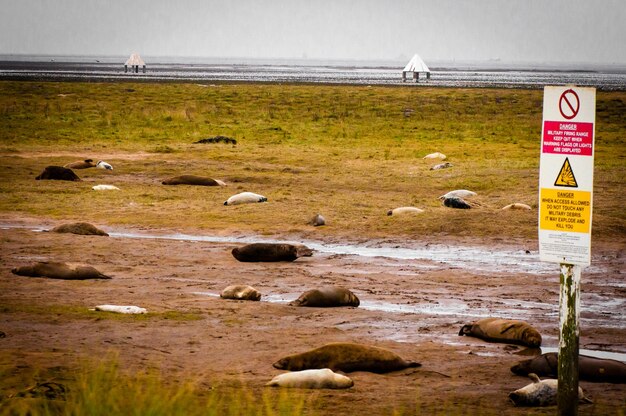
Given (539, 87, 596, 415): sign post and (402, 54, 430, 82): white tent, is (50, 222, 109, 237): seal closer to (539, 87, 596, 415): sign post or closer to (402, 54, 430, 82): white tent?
(539, 87, 596, 415): sign post

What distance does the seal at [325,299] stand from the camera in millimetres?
12555

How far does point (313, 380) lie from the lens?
8859 mm

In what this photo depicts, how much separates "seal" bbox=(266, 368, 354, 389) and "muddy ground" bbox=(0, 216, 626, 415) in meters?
0.15

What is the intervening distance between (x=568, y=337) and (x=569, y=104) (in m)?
1.46

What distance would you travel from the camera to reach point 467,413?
26.3ft

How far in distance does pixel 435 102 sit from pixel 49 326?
46.1 metres

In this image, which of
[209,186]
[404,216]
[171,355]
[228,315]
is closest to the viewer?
[171,355]

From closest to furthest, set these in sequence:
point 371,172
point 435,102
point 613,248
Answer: point 613,248, point 371,172, point 435,102

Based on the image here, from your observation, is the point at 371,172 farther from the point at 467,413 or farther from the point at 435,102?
the point at 435,102

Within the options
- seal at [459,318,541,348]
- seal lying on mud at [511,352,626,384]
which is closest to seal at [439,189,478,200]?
seal at [459,318,541,348]

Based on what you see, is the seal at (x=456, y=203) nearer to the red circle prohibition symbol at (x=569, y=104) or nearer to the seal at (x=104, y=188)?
the seal at (x=104, y=188)

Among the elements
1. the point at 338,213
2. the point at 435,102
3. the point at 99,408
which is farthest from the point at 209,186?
the point at 435,102

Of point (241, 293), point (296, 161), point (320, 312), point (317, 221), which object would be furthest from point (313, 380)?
point (296, 161)

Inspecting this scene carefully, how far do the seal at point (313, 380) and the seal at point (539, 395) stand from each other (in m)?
1.41
